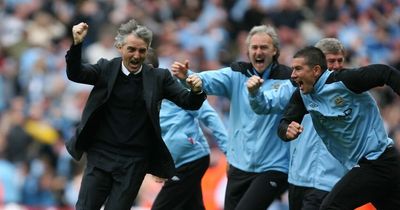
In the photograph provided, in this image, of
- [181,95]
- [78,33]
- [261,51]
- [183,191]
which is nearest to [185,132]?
[183,191]

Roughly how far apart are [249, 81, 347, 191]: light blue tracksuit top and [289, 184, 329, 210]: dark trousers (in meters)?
0.05

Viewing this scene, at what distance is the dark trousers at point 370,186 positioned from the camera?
1032cm

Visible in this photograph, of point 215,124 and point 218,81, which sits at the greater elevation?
point 218,81

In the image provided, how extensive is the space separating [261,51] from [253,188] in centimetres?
134

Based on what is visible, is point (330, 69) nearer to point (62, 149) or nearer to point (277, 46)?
point (277, 46)

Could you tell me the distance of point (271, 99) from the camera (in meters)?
11.3

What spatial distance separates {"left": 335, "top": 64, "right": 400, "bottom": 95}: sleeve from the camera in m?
9.83

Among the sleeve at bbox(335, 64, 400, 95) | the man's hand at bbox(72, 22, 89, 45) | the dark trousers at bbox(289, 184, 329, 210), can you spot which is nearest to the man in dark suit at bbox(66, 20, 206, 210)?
the man's hand at bbox(72, 22, 89, 45)

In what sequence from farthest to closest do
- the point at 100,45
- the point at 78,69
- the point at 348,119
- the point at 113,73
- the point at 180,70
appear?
the point at 100,45, the point at 180,70, the point at 348,119, the point at 113,73, the point at 78,69

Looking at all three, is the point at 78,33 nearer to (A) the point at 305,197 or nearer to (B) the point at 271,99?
(B) the point at 271,99

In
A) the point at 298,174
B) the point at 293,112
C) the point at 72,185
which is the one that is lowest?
the point at 72,185

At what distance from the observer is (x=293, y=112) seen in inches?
420

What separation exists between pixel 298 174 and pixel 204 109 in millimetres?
1489

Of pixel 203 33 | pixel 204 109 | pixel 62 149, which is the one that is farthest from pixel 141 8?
pixel 204 109
